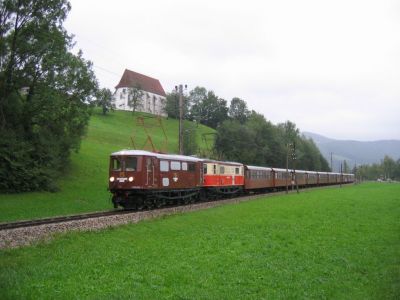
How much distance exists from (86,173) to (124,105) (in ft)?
281

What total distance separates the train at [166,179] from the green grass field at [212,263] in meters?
7.22

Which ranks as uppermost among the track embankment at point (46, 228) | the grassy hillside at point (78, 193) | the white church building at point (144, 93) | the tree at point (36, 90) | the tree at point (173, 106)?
the white church building at point (144, 93)

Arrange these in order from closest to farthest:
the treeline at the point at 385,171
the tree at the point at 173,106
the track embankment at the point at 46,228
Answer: the track embankment at the point at 46,228 → the tree at the point at 173,106 → the treeline at the point at 385,171

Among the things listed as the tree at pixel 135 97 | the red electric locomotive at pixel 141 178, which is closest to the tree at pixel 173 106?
the tree at pixel 135 97

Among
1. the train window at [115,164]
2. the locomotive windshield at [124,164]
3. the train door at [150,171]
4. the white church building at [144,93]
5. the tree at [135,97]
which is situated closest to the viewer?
the locomotive windshield at [124,164]

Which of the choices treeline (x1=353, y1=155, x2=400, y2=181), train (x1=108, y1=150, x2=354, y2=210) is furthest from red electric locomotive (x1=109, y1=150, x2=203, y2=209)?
treeline (x1=353, y1=155, x2=400, y2=181)

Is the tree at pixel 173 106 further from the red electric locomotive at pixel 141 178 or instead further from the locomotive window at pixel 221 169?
the red electric locomotive at pixel 141 178

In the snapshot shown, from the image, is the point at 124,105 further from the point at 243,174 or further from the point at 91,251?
the point at 91,251

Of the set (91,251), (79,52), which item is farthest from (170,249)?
(79,52)

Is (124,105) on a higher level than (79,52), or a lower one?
higher

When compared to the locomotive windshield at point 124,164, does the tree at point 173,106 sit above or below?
above

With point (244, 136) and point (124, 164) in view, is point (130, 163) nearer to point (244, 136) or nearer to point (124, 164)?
point (124, 164)

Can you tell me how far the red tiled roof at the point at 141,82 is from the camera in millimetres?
125262

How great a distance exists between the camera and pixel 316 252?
41.5 ft
